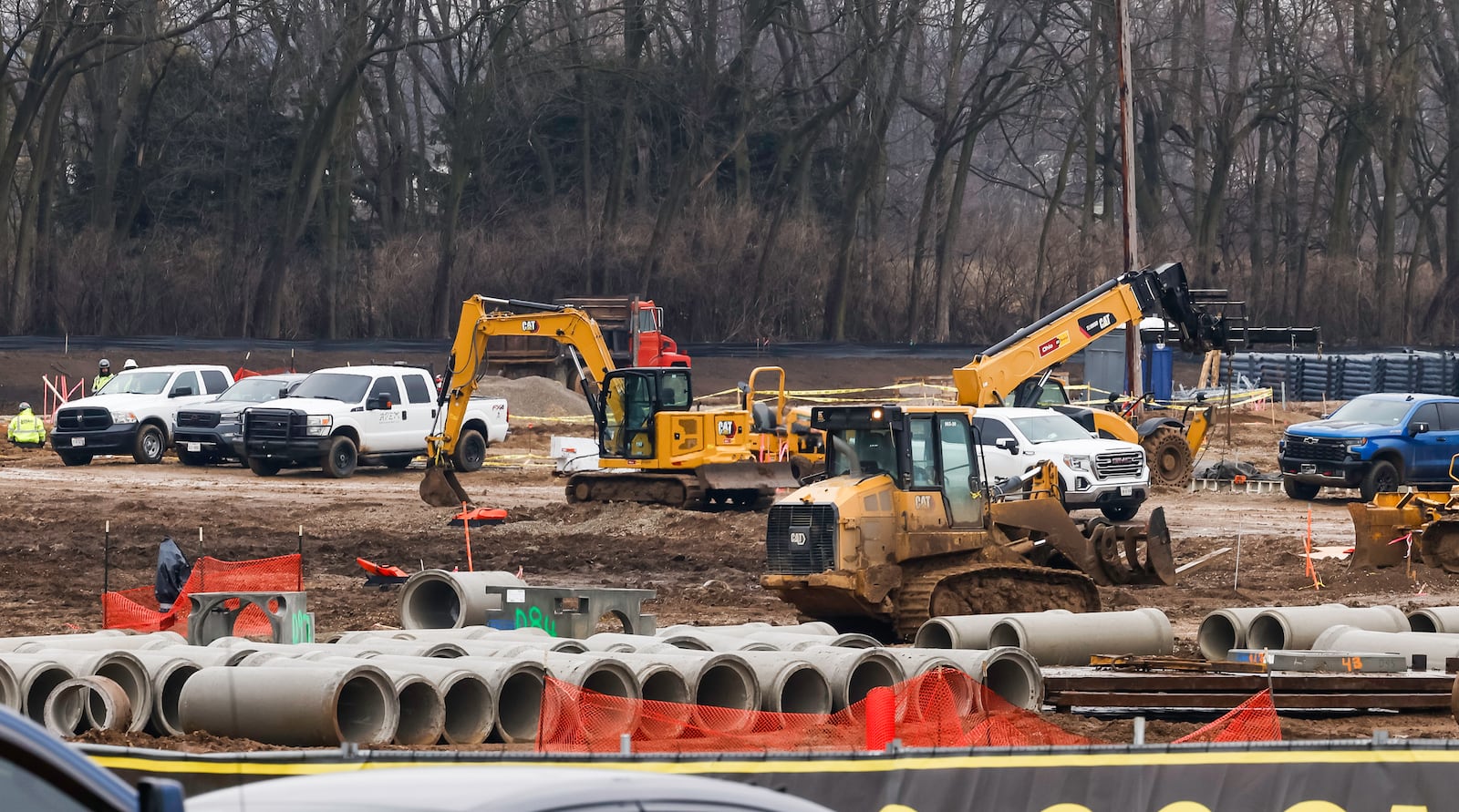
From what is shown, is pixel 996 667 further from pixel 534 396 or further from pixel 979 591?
pixel 534 396

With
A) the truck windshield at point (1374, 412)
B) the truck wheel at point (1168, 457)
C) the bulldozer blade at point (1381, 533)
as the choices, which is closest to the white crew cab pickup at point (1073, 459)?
the truck wheel at point (1168, 457)

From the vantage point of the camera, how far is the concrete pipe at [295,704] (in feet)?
34.1

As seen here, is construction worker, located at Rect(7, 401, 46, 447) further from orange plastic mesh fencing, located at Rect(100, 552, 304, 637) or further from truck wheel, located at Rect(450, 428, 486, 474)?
orange plastic mesh fencing, located at Rect(100, 552, 304, 637)

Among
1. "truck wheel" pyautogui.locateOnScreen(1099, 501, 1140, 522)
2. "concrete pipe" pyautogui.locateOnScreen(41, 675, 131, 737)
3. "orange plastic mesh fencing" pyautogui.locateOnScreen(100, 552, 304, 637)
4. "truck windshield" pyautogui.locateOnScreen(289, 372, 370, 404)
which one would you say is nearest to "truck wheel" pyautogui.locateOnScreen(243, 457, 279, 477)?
"truck windshield" pyautogui.locateOnScreen(289, 372, 370, 404)

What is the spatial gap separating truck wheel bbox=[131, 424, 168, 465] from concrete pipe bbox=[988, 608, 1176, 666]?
23679mm

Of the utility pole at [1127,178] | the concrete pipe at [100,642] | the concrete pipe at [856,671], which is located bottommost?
the concrete pipe at [856,671]

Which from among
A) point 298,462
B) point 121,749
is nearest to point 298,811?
point 121,749

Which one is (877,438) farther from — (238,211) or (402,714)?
(238,211)

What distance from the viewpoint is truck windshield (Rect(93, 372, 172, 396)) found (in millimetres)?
34969

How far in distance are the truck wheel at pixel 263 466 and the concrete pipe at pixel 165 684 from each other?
21.2m

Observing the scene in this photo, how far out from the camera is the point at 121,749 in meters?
7.80

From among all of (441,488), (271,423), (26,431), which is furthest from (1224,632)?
(26,431)

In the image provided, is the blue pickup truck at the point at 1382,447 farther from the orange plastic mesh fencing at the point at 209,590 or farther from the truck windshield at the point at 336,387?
the orange plastic mesh fencing at the point at 209,590

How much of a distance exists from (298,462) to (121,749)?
25262 millimetres
